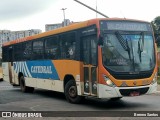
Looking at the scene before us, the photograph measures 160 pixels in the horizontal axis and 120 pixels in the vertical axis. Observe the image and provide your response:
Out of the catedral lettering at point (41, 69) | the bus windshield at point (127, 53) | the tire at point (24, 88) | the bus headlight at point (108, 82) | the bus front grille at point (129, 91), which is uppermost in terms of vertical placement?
the bus windshield at point (127, 53)

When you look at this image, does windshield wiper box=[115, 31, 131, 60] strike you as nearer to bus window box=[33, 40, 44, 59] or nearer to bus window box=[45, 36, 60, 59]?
bus window box=[45, 36, 60, 59]

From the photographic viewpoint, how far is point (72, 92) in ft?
48.0

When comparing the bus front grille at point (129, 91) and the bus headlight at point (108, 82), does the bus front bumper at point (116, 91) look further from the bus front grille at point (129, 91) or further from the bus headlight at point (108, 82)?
the bus headlight at point (108, 82)

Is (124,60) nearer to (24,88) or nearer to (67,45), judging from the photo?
(67,45)

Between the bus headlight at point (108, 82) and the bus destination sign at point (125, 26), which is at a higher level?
the bus destination sign at point (125, 26)

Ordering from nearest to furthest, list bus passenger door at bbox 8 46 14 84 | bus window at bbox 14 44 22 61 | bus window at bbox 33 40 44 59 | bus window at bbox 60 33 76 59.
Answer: bus window at bbox 60 33 76 59 → bus window at bbox 33 40 44 59 → bus window at bbox 14 44 22 61 → bus passenger door at bbox 8 46 14 84

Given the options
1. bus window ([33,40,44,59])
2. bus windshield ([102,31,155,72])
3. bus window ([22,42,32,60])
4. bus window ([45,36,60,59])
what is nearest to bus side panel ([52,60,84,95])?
bus window ([45,36,60,59])

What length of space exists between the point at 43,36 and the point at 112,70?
19.7 ft

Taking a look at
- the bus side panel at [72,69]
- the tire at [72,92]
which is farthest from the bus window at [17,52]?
the tire at [72,92]

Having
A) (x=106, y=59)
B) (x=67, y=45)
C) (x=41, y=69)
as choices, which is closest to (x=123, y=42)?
(x=106, y=59)

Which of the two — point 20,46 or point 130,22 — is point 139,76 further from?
point 20,46

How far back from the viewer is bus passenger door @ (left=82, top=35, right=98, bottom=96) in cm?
1295

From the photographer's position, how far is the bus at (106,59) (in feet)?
41.1

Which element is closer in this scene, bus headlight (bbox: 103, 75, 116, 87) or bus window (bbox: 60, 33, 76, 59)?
bus headlight (bbox: 103, 75, 116, 87)
